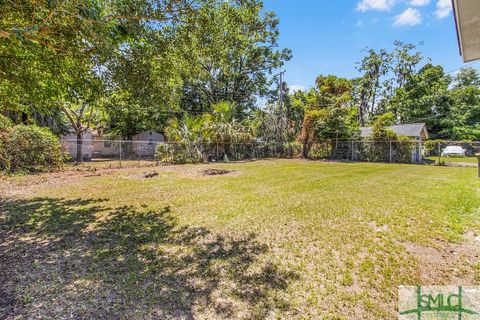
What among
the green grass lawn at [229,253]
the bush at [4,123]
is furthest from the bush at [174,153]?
the green grass lawn at [229,253]

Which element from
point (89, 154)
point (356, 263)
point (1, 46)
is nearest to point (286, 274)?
point (356, 263)

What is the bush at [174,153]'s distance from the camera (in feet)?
54.7

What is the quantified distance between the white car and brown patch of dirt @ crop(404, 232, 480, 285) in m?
28.8

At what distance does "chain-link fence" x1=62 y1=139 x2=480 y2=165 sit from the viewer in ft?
55.4

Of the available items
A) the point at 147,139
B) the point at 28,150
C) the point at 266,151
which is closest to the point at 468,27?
the point at 28,150

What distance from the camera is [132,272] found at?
3039mm

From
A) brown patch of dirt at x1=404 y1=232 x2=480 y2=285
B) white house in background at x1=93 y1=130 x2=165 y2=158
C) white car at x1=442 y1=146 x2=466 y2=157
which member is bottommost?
brown patch of dirt at x1=404 y1=232 x2=480 y2=285

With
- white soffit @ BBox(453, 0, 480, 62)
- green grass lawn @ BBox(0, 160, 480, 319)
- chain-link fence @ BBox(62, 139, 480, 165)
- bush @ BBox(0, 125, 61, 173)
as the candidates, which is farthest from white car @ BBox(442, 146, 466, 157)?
bush @ BBox(0, 125, 61, 173)

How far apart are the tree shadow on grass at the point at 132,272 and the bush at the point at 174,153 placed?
1179cm

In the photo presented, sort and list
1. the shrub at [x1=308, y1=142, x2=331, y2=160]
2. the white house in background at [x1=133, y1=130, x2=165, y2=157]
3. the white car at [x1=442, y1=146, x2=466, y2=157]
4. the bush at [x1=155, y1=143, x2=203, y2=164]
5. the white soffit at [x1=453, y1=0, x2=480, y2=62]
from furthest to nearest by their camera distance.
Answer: the white car at [x1=442, y1=146, x2=466, y2=157]
the white house in background at [x1=133, y1=130, x2=165, y2=157]
the shrub at [x1=308, y1=142, x2=331, y2=160]
the bush at [x1=155, y1=143, x2=203, y2=164]
the white soffit at [x1=453, y1=0, x2=480, y2=62]

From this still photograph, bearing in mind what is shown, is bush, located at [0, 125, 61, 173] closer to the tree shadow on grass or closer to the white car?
the tree shadow on grass

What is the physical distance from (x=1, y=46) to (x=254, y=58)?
2548cm

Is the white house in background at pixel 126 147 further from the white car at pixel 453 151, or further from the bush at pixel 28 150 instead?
the white car at pixel 453 151

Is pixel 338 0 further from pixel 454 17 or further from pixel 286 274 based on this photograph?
pixel 286 274
